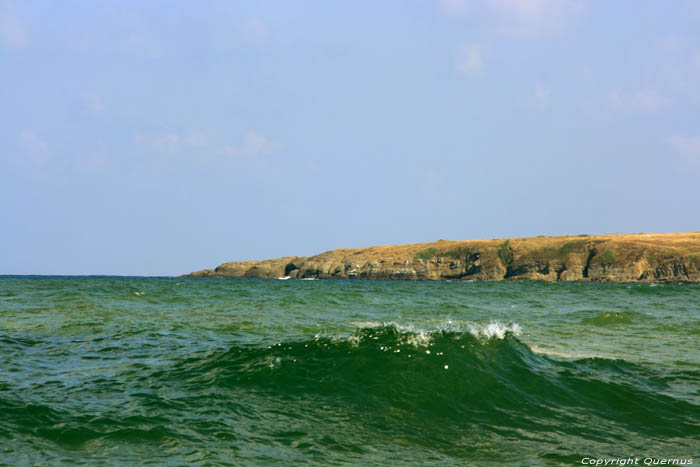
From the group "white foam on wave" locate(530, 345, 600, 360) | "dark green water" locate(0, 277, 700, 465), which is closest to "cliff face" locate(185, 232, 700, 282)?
"white foam on wave" locate(530, 345, 600, 360)

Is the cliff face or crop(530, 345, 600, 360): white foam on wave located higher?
the cliff face

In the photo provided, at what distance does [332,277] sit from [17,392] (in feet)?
437

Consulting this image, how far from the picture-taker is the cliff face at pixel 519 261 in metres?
102

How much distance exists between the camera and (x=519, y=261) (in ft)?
393

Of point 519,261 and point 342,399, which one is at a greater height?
point 519,261

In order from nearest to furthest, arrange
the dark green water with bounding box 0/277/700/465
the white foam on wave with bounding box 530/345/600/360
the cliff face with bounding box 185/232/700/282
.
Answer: the dark green water with bounding box 0/277/700/465 → the white foam on wave with bounding box 530/345/600/360 → the cliff face with bounding box 185/232/700/282

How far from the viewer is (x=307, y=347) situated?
12.2 metres

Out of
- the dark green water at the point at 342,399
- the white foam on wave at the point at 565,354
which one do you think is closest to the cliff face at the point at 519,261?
the white foam on wave at the point at 565,354

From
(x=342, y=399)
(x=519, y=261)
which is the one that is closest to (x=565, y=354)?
(x=342, y=399)

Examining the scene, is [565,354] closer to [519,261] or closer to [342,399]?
[342,399]

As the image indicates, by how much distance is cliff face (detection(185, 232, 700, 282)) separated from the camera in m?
102

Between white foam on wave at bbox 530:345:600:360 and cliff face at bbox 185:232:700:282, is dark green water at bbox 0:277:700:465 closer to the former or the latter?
white foam on wave at bbox 530:345:600:360

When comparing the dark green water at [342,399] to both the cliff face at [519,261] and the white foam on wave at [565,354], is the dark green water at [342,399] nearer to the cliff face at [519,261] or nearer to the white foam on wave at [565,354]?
the white foam on wave at [565,354]

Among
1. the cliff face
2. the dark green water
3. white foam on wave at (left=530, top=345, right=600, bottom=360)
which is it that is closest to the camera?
the dark green water
